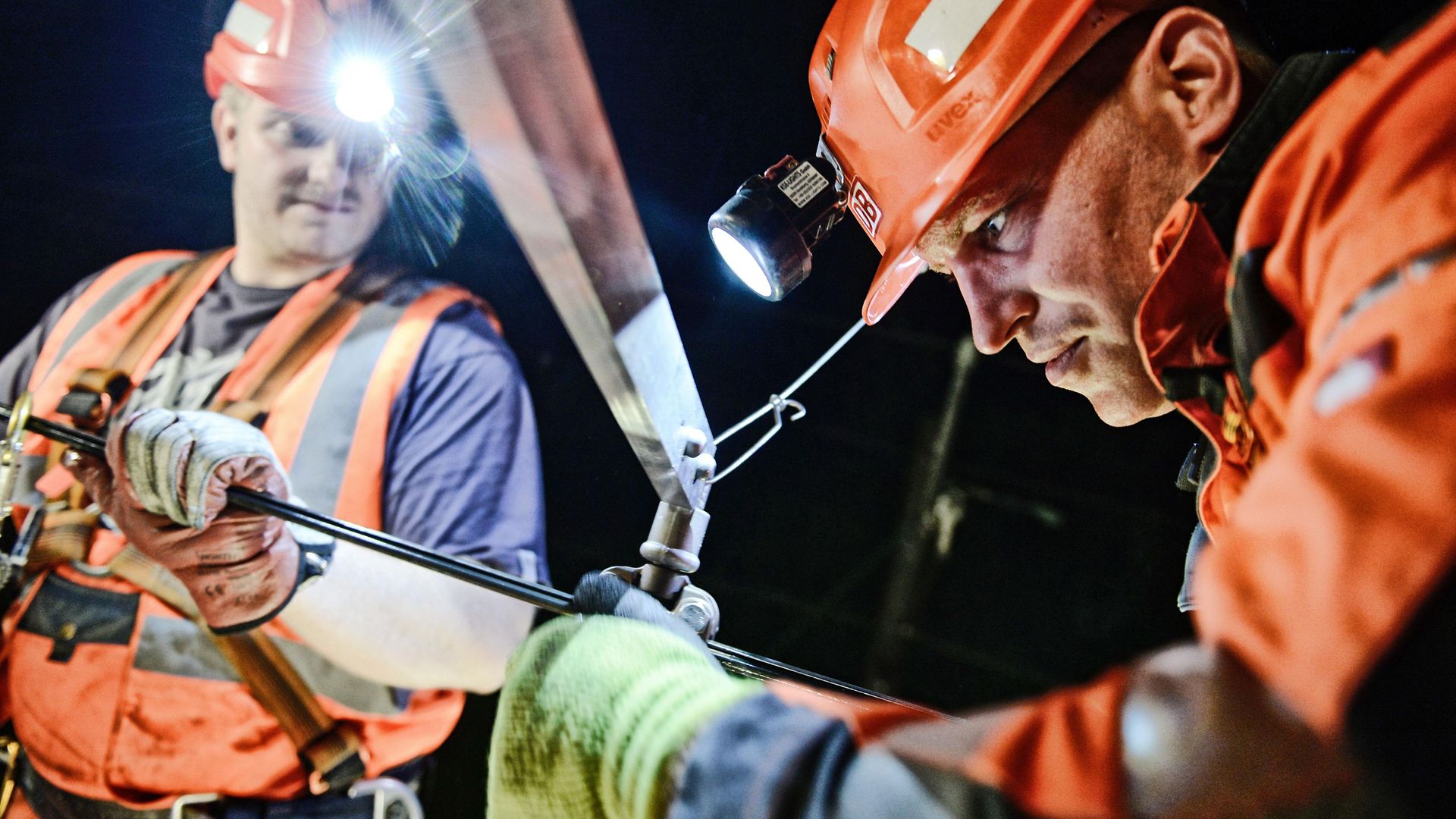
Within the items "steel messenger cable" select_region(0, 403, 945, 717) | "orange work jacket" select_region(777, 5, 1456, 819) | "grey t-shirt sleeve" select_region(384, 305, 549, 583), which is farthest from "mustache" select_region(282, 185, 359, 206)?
"orange work jacket" select_region(777, 5, 1456, 819)

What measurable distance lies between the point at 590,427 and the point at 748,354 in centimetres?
45

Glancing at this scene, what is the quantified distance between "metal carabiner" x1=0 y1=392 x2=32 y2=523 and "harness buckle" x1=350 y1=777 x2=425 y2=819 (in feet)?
3.46

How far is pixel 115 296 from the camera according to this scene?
2287mm

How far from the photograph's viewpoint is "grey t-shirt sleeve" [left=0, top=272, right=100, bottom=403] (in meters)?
2.24

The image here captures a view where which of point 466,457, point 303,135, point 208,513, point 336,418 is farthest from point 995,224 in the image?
point 303,135

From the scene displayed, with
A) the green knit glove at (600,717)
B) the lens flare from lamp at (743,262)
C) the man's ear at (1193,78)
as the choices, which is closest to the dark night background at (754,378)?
the lens flare from lamp at (743,262)

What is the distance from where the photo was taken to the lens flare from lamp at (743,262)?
1.46 m

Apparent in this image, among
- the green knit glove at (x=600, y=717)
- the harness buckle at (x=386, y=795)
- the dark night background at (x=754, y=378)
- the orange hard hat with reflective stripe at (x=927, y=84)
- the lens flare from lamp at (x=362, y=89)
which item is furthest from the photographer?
the lens flare from lamp at (x=362, y=89)

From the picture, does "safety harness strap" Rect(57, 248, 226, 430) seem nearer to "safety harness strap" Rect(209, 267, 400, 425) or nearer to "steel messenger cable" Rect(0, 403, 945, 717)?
"safety harness strap" Rect(209, 267, 400, 425)

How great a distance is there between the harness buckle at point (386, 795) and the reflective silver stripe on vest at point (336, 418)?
24.8 inches

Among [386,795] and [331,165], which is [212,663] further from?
[331,165]

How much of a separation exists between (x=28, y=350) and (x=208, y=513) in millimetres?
1098

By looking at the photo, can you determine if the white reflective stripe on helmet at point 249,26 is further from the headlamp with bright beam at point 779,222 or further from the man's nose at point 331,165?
the headlamp with bright beam at point 779,222

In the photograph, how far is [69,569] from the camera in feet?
6.38
